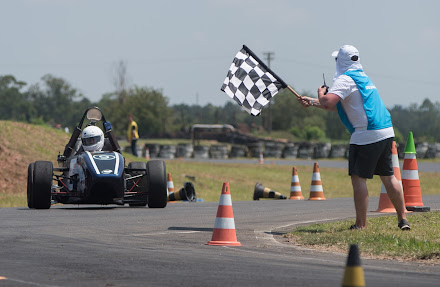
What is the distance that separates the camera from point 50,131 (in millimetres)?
28797

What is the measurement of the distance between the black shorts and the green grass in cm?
66

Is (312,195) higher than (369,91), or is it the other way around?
(369,91)

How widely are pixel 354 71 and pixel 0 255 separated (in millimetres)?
4358

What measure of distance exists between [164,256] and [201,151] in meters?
39.2

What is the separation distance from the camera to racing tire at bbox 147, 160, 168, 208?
13.5 metres

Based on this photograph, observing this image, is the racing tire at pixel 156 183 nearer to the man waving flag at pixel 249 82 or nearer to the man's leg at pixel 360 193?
the man waving flag at pixel 249 82

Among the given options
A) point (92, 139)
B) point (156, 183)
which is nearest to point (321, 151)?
point (92, 139)

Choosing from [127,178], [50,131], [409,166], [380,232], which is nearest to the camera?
[380,232]

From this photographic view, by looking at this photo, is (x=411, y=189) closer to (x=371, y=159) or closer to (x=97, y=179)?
(x=371, y=159)

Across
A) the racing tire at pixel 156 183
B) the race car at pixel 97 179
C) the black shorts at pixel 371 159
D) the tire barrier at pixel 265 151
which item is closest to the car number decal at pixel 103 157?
the race car at pixel 97 179

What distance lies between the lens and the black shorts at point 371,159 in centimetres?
912

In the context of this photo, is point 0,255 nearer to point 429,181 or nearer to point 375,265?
point 375,265

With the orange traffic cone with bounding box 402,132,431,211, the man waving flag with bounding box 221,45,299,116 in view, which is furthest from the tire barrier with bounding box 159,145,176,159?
the man waving flag with bounding box 221,45,299,116

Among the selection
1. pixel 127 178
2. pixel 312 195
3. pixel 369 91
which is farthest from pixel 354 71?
pixel 312 195
